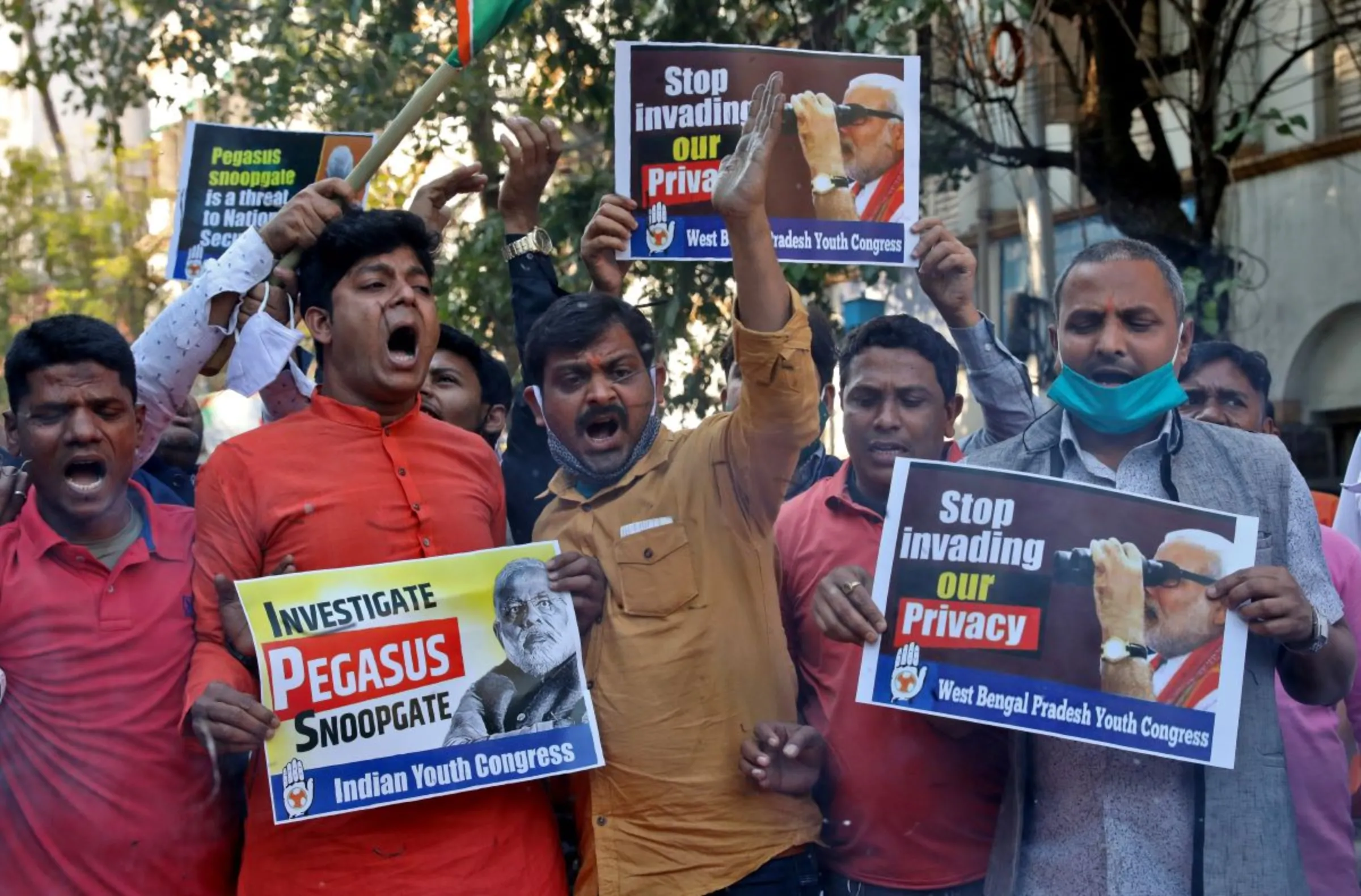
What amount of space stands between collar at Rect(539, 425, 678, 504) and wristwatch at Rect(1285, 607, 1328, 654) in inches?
52.2

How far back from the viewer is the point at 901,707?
3113mm

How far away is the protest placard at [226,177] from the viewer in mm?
5598

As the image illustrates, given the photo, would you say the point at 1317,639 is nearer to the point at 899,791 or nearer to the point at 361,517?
the point at 899,791

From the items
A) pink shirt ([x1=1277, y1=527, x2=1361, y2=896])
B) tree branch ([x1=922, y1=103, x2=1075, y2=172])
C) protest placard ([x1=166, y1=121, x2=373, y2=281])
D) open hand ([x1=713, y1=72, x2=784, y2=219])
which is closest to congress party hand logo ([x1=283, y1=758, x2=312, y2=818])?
open hand ([x1=713, y1=72, x2=784, y2=219])

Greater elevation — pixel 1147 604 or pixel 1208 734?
pixel 1147 604

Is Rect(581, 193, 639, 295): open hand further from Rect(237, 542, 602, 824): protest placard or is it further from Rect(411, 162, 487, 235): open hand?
Rect(237, 542, 602, 824): protest placard

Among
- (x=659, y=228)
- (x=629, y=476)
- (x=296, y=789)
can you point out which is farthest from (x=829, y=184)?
(x=296, y=789)

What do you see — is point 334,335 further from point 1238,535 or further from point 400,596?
point 1238,535

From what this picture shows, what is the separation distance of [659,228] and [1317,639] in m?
1.93

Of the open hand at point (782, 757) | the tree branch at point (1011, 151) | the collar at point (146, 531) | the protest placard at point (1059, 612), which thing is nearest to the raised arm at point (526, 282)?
the collar at point (146, 531)

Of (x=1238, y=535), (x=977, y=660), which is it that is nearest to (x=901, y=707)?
(x=977, y=660)

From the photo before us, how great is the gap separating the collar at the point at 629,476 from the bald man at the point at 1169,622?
969 mm

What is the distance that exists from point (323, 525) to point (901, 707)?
3.94 ft

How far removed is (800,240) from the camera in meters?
4.14
